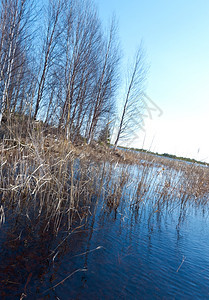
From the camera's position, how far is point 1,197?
99.3 inches

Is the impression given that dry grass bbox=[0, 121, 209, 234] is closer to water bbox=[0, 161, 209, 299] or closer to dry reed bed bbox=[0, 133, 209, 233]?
dry reed bed bbox=[0, 133, 209, 233]

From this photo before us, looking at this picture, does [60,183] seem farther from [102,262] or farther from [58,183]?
[102,262]

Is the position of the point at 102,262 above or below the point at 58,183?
below

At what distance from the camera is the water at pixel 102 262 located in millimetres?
1345

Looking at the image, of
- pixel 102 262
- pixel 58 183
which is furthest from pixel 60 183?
pixel 102 262

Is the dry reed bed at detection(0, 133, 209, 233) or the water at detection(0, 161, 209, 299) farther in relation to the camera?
the dry reed bed at detection(0, 133, 209, 233)

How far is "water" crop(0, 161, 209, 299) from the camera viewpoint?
4.41 feet

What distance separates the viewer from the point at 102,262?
1.72 metres

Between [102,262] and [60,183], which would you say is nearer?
[102,262]

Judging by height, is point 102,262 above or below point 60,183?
below

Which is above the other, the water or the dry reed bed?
the dry reed bed

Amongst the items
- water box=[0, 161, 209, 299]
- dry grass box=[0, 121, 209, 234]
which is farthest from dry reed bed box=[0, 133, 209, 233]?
water box=[0, 161, 209, 299]

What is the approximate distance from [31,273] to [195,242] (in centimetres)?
230

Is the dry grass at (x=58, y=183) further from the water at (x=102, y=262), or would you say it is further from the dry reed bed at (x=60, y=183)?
the water at (x=102, y=262)
